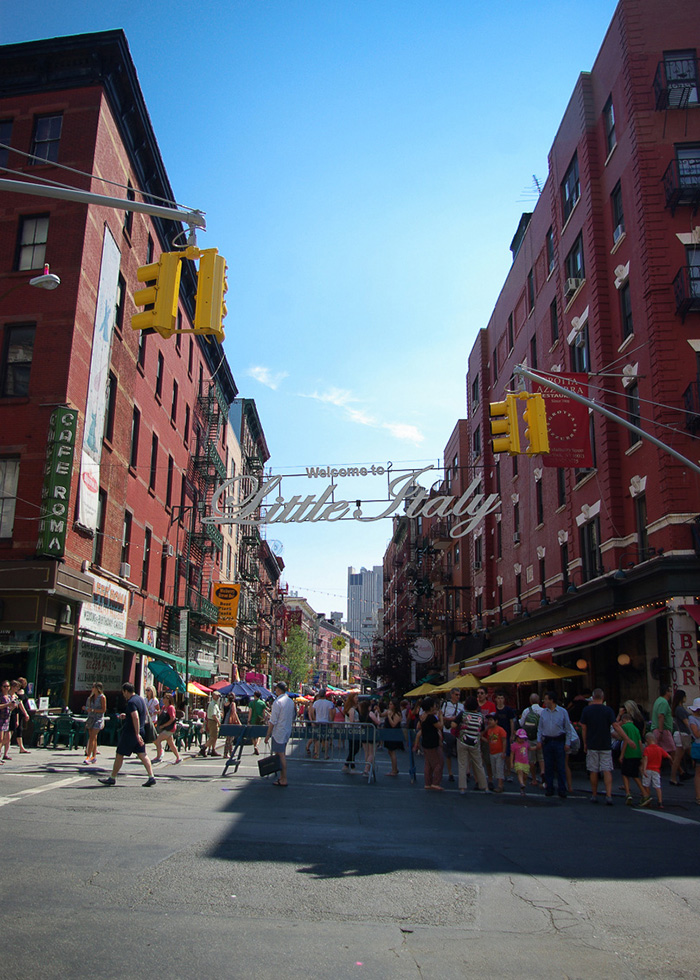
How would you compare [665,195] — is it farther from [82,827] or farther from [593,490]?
[82,827]

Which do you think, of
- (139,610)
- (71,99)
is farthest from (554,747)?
(71,99)

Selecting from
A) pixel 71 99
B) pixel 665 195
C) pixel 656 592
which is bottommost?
pixel 656 592

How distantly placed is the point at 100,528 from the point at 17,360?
6.29 m

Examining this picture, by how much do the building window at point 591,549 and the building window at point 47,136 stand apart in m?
21.7

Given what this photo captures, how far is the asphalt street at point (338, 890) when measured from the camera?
5375mm

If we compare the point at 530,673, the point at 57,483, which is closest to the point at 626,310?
the point at 530,673

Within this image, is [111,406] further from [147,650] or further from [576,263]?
[576,263]

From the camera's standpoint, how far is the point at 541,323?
33500mm

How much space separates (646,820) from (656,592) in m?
9.55

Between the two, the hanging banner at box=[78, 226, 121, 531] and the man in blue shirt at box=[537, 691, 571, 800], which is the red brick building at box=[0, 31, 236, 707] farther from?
the man in blue shirt at box=[537, 691, 571, 800]

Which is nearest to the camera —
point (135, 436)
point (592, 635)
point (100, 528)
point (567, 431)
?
point (567, 431)

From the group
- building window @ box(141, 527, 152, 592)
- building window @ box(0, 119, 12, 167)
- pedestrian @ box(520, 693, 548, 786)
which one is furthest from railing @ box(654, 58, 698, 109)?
building window @ box(141, 527, 152, 592)

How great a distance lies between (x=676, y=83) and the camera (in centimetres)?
2352

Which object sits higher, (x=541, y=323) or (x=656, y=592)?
(x=541, y=323)
